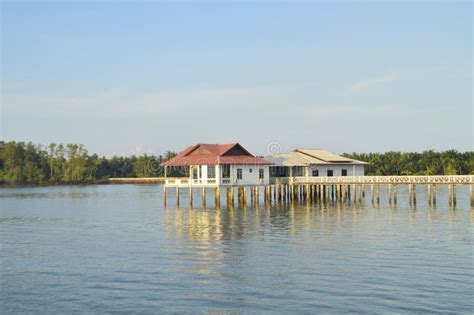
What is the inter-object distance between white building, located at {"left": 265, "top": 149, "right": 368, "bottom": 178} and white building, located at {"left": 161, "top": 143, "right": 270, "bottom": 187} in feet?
14.0

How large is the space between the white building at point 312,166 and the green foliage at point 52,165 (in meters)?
101

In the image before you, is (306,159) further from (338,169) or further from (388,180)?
(388,180)

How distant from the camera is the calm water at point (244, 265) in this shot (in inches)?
818

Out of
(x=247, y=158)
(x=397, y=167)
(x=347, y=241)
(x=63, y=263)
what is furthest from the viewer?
(x=397, y=167)

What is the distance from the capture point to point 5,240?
37.1 metres

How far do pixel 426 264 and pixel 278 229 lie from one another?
14.4 meters

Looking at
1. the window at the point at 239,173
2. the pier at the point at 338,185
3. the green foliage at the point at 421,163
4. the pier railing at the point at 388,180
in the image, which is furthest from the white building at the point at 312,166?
the green foliage at the point at 421,163

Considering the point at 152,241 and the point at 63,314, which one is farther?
the point at 152,241

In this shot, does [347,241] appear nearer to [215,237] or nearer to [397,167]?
[215,237]

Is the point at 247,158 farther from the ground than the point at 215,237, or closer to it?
farther from the ground

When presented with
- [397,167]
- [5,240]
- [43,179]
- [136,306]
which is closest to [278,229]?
[5,240]

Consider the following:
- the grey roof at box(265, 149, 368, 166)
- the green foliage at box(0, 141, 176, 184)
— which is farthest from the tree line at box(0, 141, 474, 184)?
the grey roof at box(265, 149, 368, 166)

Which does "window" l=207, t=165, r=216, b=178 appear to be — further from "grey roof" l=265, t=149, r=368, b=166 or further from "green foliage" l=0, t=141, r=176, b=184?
"green foliage" l=0, t=141, r=176, b=184

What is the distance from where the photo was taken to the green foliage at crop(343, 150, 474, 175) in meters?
118
